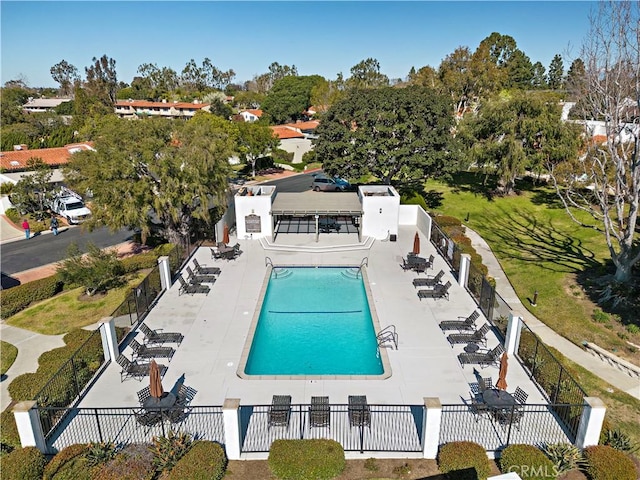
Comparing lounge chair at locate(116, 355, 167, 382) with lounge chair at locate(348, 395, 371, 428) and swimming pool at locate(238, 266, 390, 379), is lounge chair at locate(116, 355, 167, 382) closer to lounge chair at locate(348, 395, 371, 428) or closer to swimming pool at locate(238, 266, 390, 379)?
swimming pool at locate(238, 266, 390, 379)

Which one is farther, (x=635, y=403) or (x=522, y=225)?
(x=522, y=225)

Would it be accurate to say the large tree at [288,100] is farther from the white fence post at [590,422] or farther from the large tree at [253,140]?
the white fence post at [590,422]

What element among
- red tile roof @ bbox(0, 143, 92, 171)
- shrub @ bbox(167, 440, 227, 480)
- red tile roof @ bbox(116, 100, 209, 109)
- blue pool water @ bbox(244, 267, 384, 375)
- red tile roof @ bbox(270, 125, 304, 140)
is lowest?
blue pool water @ bbox(244, 267, 384, 375)

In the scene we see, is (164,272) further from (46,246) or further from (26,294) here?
(46,246)

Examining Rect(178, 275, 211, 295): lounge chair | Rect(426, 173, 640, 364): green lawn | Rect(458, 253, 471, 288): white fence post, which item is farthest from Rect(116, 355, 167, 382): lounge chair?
Rect(426, 173, 640, 364): green lawn

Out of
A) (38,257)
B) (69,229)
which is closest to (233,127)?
(69,229)

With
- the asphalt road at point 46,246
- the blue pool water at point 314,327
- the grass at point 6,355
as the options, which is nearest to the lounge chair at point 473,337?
the blue pool water at point 314,327

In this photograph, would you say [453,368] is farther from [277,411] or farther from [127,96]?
[127,96]
